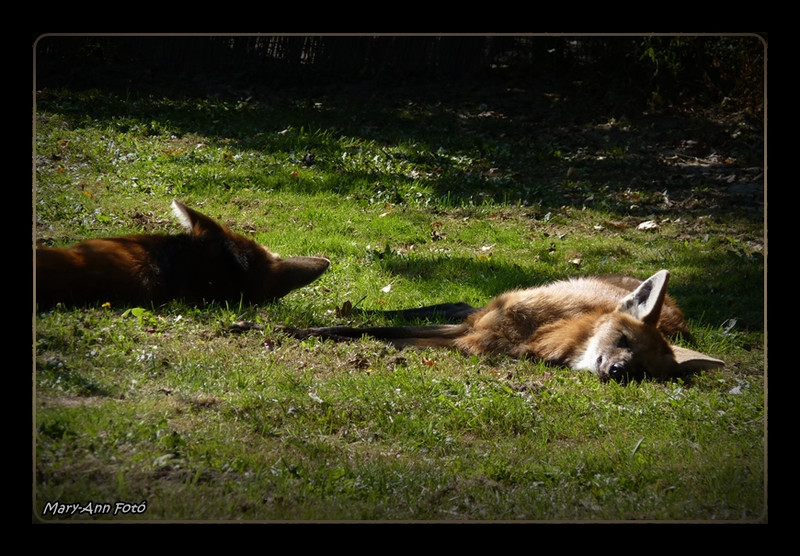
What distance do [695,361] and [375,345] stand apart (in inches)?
61.1

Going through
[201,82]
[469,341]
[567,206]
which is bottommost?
[469,341]

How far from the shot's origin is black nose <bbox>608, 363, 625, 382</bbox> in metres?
3.63

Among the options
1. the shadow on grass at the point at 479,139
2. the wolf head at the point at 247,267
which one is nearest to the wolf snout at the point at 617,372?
the shadow on grass at the point at 479,139

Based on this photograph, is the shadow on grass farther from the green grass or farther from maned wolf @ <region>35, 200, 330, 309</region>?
maned wolf @ <region>35, 200, 330, 309</region>

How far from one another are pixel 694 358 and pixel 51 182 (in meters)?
3.00

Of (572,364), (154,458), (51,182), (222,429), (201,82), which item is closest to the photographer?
(154,458)

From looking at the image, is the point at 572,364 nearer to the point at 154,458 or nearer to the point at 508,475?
the point at 508,475

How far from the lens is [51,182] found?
120 inches

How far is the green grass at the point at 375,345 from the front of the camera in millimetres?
2547

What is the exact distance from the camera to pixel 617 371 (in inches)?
143

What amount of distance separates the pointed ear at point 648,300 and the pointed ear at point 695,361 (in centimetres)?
22

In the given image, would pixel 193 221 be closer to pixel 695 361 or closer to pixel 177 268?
pixel 177 268

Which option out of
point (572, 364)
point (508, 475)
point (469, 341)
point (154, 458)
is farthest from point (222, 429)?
point (572, 364)

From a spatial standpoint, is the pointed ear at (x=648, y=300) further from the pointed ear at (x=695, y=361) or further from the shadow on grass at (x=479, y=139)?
the shadow on grass at (x=479, y=139)
